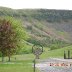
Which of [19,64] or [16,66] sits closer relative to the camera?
[16,66]

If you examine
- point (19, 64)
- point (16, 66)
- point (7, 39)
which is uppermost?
point (7, 39)

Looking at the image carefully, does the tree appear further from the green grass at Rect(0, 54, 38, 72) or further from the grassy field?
the grassy field

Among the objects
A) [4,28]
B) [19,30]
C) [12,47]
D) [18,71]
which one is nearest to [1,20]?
[4,28]

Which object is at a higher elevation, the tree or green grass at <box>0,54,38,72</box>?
the tree

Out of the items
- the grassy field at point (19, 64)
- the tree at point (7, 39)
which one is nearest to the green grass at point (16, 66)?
the grassy field at point (19, 64)

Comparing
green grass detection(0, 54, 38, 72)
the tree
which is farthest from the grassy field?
the tree

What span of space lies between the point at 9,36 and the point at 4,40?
2.14m

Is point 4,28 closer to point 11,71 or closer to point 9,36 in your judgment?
point 9,36

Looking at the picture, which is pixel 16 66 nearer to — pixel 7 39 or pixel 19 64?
pixel 19 64

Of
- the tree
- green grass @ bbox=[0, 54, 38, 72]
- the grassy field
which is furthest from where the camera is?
the tree

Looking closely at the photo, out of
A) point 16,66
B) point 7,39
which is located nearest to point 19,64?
point 7,39

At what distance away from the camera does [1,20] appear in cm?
7575

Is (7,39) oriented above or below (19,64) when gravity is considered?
above

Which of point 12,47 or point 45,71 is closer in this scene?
point 45,71
